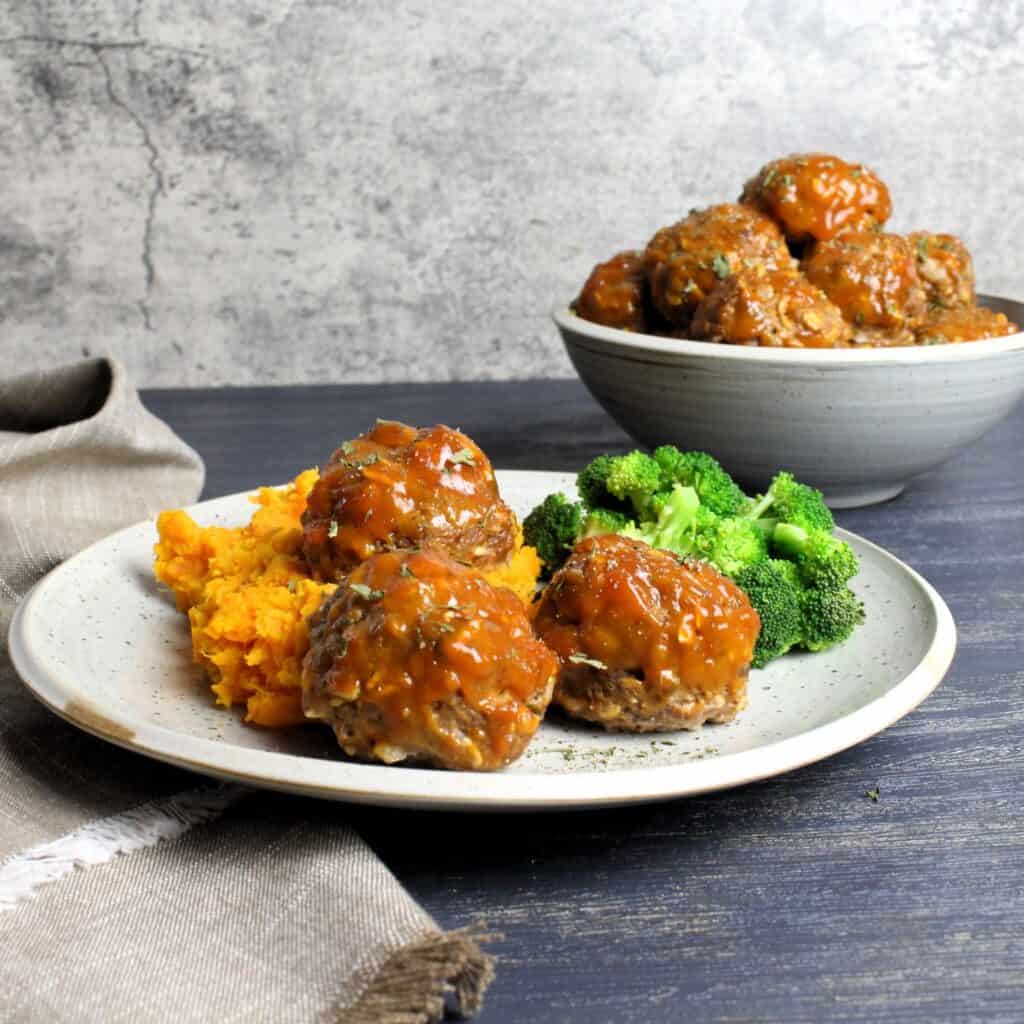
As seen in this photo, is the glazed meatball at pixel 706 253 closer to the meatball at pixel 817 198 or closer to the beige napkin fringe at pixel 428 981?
the meatball at pixel 817 198

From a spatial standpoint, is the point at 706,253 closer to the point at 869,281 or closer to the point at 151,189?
the point at 869,281

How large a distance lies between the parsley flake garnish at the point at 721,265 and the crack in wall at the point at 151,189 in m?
3.09

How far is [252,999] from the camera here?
157 centimetres

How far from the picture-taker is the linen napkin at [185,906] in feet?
5.16

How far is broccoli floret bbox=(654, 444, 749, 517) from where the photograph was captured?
2.76 metres

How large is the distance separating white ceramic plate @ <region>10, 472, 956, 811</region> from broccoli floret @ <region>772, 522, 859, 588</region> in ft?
0.23

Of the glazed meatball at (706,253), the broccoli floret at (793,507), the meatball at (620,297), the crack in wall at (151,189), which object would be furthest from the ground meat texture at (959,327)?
the crack in wall at (151,189)

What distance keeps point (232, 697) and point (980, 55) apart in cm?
481

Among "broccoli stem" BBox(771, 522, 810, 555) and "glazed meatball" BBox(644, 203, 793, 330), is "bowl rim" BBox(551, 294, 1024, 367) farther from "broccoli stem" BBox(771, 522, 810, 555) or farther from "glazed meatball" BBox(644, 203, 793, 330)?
"broccoli stem" BBox(771, 522, 810, 555)

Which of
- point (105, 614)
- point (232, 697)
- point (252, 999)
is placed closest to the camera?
point (252, 999)

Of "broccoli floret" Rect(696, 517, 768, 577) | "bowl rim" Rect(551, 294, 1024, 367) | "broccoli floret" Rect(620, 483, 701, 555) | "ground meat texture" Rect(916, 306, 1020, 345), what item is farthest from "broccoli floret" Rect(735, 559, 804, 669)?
"ground meat texture" Rect(916, 306, 1020, 345)

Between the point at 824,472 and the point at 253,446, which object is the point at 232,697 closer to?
the point at 824,472

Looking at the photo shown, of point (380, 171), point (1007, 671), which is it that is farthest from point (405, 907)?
point (380, 171)

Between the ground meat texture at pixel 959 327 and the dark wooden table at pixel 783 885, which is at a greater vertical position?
the ground meat texture at pixel 959 327
